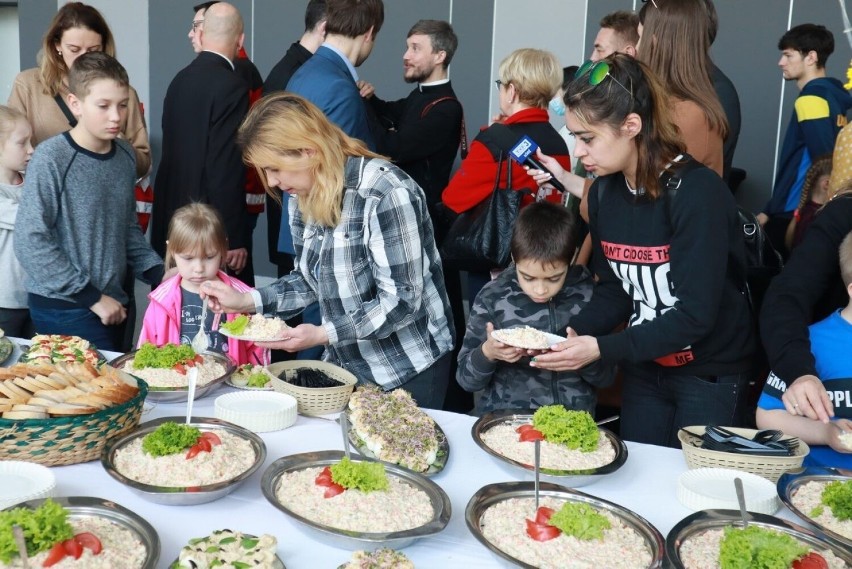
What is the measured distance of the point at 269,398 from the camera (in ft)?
6.84

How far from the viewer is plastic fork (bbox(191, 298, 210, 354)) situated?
8.74 feet

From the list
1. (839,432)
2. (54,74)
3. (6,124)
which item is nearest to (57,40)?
(54,74)

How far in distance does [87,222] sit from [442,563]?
2.05m

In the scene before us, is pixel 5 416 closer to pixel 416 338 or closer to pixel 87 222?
pixel 416 338

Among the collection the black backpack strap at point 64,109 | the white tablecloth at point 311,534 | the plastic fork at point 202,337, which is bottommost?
the white tablecloth at point 311,534

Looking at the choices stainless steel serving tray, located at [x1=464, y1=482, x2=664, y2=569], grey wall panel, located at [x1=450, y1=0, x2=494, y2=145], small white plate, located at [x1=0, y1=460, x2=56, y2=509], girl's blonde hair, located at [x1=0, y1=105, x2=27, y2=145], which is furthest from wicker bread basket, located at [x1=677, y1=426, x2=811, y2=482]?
grey wall panel, located at [x1=450, y1=0, x2=494, y2=145]

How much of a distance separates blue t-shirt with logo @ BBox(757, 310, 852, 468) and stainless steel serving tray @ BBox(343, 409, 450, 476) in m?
0.84

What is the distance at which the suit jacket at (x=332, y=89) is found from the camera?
134 inches

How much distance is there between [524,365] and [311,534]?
3.66 ft

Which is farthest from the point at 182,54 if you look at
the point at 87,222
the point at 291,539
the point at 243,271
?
the point at 291,539

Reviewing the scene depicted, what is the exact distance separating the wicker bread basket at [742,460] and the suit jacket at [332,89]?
2.09 meters

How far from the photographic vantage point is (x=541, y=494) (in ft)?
5.36

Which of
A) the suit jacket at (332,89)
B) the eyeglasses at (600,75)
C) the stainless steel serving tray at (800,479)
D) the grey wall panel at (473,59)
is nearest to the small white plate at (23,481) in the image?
the stainless steel serving tray at (800,479)

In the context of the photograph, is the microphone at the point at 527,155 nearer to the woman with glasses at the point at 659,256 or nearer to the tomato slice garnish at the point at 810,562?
the woman with glasses at the point at 659,256
